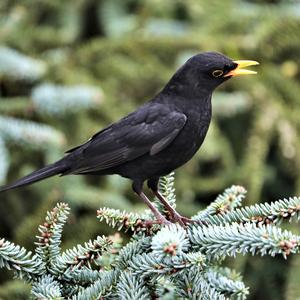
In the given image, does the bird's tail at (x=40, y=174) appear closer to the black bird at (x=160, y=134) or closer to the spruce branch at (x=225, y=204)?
the black bird at (x=160, y=134)

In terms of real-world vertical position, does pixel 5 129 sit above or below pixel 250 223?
above

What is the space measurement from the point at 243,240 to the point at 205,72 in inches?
67.6

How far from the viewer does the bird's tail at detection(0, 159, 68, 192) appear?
3389mm

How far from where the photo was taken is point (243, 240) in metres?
2.33

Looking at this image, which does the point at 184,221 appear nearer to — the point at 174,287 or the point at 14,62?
the point at 174,287

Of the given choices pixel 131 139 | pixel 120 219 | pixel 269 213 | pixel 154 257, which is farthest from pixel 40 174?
pixel 269 213

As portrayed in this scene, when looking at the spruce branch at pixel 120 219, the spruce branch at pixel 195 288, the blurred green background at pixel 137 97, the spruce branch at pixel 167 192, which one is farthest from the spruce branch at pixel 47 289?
the blurred green background at pixel 137 97

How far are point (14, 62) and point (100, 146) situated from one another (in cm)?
113

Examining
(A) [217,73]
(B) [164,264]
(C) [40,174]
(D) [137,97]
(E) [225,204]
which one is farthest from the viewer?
(D) [137,97]

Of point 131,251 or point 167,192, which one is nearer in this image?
point 131,251

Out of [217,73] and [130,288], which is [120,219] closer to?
[130,288]

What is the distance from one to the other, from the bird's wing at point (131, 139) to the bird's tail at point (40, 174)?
0.08m

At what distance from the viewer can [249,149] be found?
4.56m

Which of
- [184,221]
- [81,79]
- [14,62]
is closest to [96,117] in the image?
[81,79]
